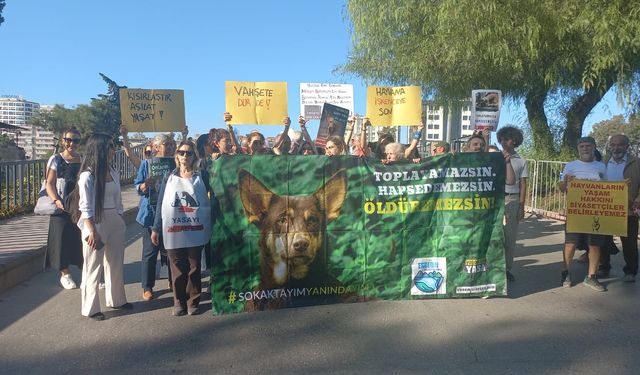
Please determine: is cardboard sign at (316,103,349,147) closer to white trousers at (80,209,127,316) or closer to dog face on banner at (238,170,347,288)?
dog face on banner at (238,170,347,288)

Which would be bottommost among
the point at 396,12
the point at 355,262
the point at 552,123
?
the point at 355,262

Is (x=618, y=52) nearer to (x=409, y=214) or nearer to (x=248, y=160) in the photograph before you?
(x=409, y=214)

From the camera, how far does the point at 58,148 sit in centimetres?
704

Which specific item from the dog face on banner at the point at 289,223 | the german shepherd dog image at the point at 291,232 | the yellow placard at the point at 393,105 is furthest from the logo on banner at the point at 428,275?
the yellow placard at the point at 393,105

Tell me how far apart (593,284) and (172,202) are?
4.94 metres

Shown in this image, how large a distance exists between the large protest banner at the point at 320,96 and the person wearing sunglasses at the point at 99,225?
5.02 m

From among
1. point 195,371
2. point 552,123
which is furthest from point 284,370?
point 552,123

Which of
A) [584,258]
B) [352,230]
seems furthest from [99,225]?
[584,258]

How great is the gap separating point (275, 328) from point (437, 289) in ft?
6.08

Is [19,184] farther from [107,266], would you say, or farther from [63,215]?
[107,266]

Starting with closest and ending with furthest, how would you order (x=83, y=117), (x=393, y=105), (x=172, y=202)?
(x=172, y=202) → (x=393, y=105) → (x=83, y=117)

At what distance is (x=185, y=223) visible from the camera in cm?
502

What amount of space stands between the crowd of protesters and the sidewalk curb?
1.86 ft

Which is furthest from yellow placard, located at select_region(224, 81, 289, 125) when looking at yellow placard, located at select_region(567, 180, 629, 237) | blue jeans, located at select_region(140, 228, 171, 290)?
yellow placard, located at select_region(567, 180, 629, 237)
